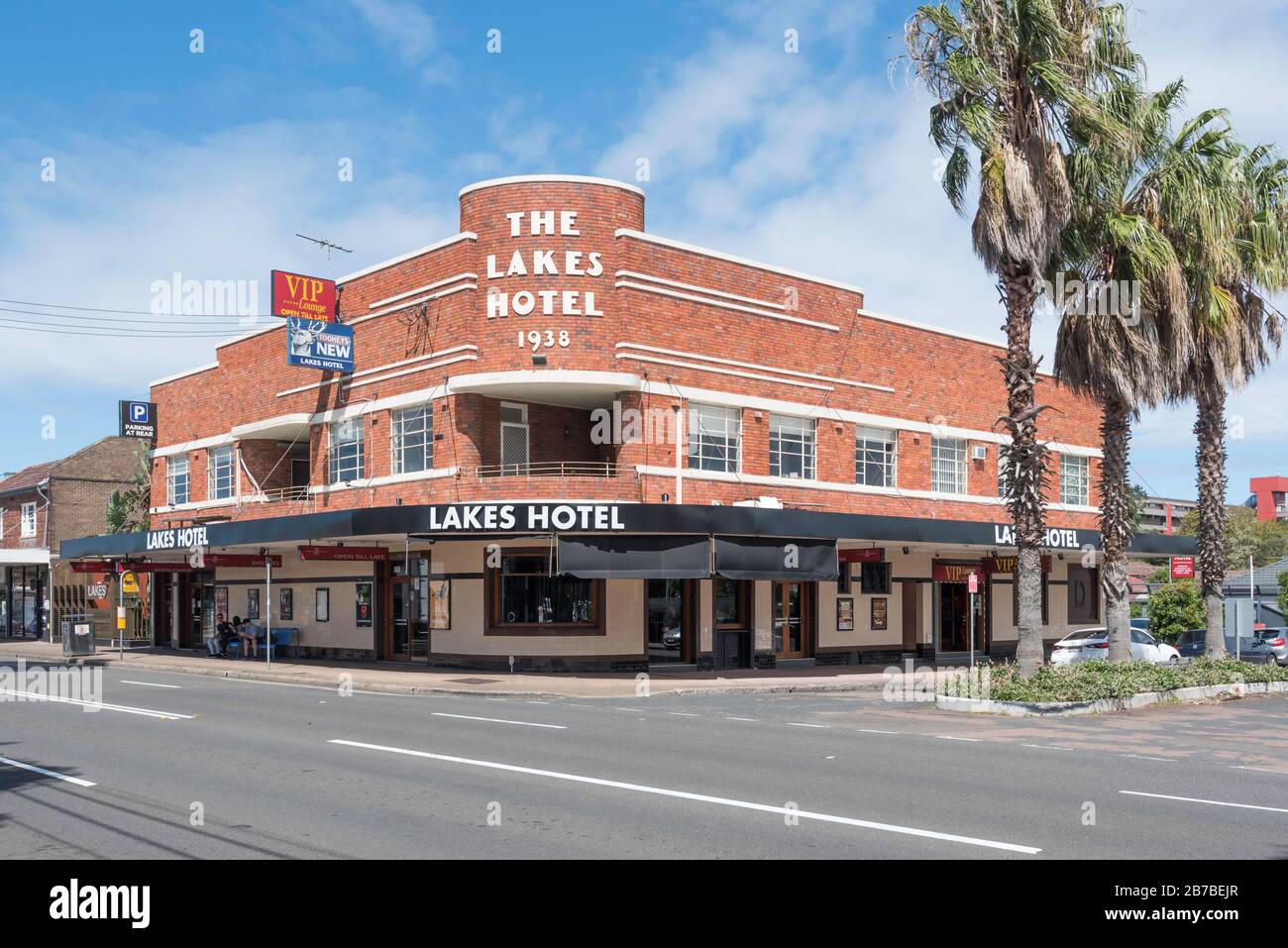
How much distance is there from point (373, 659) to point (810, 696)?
42.2ft

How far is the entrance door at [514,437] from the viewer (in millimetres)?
27609

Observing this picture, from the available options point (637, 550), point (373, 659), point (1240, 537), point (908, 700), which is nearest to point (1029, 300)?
point (908, 700)

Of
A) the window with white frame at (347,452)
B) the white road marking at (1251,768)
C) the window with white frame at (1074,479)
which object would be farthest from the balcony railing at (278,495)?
the white road marking at (1251,768)

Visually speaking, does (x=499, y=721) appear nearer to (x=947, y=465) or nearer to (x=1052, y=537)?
(x=1052, y=537)

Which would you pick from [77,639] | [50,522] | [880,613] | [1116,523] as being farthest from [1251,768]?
[50,522]

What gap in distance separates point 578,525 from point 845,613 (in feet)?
35.3

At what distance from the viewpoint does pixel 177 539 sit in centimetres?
3225

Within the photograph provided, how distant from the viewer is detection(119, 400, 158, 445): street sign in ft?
128

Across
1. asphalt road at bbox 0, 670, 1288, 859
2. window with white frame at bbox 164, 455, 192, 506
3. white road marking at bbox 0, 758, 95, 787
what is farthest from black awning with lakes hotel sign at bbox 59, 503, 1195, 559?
white road marking at bbox 0, 758, 95, 787

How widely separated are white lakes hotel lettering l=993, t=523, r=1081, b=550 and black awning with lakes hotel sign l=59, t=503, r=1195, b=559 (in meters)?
0.04

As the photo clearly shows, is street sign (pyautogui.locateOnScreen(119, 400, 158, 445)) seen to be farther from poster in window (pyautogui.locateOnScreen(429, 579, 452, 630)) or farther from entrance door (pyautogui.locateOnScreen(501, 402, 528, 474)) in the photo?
entrance door (pyautogui.locateOnScreen(501, 402, 528, 474))

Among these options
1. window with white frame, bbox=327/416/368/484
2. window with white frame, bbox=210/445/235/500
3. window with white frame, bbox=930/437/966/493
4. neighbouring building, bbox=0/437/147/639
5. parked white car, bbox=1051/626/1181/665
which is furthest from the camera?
neighbouring building, bbox=0/437/147/639

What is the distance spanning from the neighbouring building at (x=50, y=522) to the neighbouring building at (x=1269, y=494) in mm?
117613
